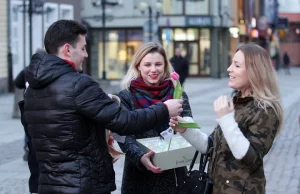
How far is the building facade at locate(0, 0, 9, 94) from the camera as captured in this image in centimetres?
2892

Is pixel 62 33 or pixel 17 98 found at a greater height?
pixel 62 33

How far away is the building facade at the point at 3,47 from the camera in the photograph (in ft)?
94.9

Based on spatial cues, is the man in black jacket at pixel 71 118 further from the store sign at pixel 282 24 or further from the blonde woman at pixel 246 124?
the store sign at pixel 282 24

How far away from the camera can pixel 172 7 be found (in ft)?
143

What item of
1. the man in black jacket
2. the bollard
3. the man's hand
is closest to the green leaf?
the man's hand

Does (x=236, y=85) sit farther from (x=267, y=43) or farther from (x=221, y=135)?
(x=267, y=43)

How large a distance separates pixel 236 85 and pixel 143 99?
866 mm

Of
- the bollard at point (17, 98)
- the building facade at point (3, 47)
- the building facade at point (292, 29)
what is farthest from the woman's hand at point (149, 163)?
the building facade at point (292, 29)

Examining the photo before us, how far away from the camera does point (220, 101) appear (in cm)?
391

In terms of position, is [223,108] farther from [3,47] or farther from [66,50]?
[3,47]

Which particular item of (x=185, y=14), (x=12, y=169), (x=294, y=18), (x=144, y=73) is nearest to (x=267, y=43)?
(x=294, y=18)

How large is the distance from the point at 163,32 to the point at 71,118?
39.3 m

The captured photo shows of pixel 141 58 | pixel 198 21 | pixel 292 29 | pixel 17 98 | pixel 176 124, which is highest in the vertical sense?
pixel 292 29

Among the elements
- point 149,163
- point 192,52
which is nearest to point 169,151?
point 149,163
